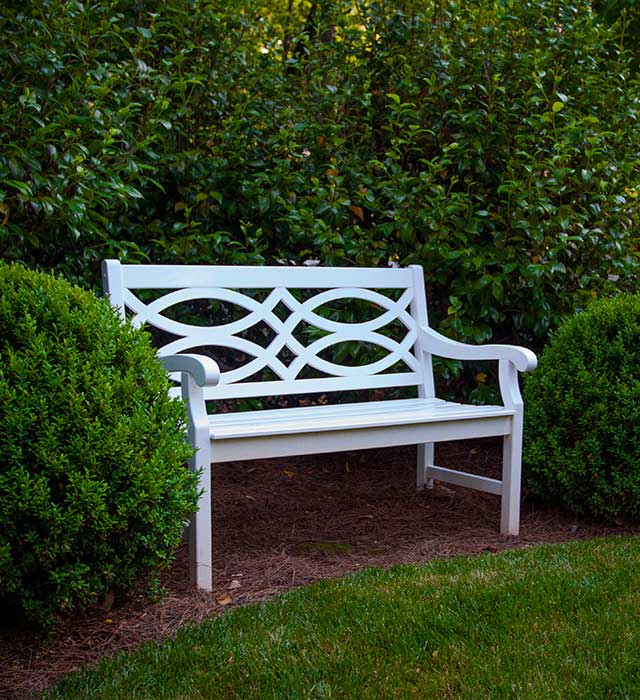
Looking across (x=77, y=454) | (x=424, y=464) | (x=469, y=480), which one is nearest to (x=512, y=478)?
(x=469, y=480)

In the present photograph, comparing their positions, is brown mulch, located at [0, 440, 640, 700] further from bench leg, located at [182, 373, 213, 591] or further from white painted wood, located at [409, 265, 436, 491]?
white painted wood, located at [409, 265, 436, 491]

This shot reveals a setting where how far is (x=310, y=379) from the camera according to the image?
160 inches

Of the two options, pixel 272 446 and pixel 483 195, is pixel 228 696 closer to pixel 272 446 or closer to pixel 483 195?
pixel 272 446

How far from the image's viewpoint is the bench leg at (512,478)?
3.85 meters

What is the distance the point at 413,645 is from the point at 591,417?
182 centimetres

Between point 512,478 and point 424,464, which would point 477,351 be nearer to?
point 512,478

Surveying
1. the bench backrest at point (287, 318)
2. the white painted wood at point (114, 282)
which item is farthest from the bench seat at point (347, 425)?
the white painted wood at point (114, 282)

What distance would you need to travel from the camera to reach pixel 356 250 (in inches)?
182

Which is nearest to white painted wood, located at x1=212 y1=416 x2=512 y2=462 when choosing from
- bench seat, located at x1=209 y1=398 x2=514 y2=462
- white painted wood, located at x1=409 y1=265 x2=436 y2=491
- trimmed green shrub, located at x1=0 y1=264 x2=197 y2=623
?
bench seat, located at x1=209 y1=398 x2=514 y2=462

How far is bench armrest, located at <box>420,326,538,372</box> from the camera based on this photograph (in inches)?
150

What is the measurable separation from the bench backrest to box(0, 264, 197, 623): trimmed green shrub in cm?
72

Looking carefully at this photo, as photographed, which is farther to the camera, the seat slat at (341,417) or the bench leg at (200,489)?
the seat slat at (341,417)

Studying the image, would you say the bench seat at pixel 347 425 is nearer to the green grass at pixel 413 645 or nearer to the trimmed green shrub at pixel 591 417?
the trimmed green shrub at pixel 591 417

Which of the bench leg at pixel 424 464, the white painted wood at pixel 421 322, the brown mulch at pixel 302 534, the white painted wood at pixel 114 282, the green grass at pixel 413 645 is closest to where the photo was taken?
the green grass at pixel 413 645
